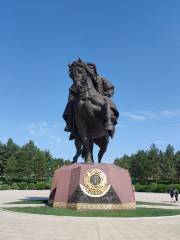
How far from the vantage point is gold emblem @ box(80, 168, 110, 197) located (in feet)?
52.2

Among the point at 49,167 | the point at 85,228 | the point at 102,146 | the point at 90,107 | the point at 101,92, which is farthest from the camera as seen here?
the point at 49,167

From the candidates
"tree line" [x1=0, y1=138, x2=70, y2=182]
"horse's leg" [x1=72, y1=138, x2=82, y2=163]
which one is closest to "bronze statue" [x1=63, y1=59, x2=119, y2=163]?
"horse's leg" [x1=72, y1=138, x2=82, y2=163]

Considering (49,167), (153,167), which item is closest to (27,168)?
(49,167)

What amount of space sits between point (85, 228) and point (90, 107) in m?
7.74

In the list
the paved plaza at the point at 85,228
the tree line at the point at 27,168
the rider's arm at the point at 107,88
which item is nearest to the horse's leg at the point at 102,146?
the rider's arm at the point at 107,88

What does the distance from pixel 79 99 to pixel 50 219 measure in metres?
6.68

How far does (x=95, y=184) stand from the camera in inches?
632

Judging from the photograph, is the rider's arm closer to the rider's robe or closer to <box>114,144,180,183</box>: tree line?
the rider's robe

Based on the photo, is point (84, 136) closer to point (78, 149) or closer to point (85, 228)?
point (78, 149)

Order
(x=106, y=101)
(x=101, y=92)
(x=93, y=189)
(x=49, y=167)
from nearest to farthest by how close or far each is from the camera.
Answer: (x=93, y=189) < (x=106, y=101) < (x=101, y=92) < (x=49, y=167)

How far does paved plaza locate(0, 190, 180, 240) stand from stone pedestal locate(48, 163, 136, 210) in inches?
119

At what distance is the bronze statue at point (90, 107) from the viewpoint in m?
17.3

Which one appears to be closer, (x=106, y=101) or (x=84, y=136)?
(x=106, y=101)

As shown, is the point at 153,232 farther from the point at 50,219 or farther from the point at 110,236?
the point at 50,219
